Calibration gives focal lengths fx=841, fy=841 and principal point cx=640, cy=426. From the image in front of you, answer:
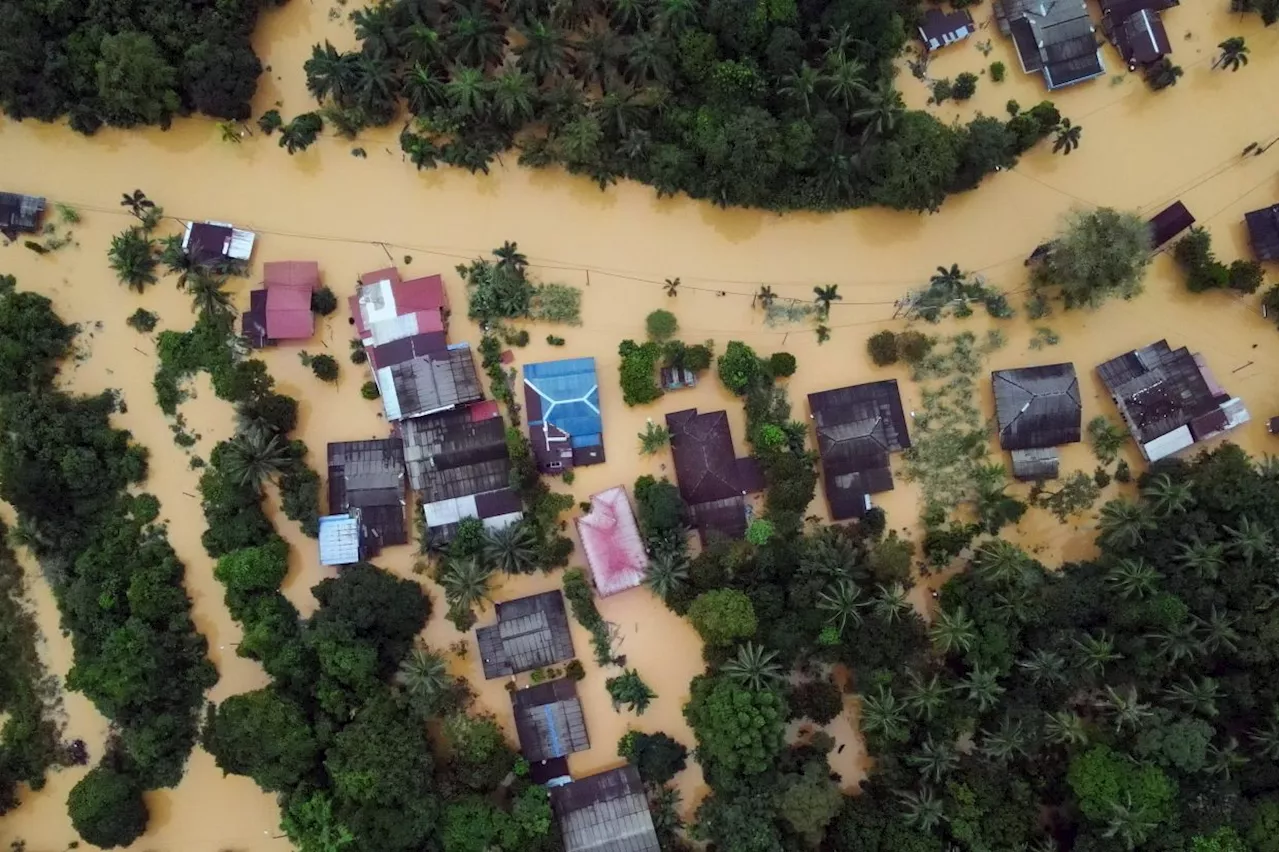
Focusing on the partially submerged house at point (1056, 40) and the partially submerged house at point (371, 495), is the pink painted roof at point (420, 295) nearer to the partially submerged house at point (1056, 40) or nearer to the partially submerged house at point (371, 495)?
the partially submerged house at point (371, 495)

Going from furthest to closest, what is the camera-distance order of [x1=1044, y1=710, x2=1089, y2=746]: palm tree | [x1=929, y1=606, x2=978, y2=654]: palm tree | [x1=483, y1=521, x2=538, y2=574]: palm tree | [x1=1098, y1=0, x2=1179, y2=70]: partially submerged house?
1. [x1=1098, y1=0, x2=1179, y2=70]: partially submerged house
2. [x1=483, y1=521, x2=538, y2=574]: palm tree
3. [x1=929, y1=606, x2=978, y2=654]: palm tree
4. [x1=1044, y1=710, x2=1089, y2=746]: palm tree

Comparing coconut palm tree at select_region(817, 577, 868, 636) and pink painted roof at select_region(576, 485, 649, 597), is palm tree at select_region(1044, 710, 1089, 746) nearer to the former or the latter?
coconut palm tree at select_region(817, 577, 868, 636)

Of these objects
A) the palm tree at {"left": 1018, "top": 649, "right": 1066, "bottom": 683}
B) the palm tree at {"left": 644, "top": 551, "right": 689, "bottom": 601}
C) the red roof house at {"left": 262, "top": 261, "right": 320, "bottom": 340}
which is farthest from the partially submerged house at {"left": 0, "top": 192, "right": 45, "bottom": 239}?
the palm tree at {"left": 1018, "top": 649, "right": 1066, "bottom": 683}

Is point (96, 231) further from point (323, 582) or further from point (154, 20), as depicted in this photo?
point (323, 582)

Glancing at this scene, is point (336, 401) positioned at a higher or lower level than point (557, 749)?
higher

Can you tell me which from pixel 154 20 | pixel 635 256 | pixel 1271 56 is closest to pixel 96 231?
pixel 154 20

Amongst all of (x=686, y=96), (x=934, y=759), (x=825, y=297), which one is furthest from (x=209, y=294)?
(x=934, y=759)
